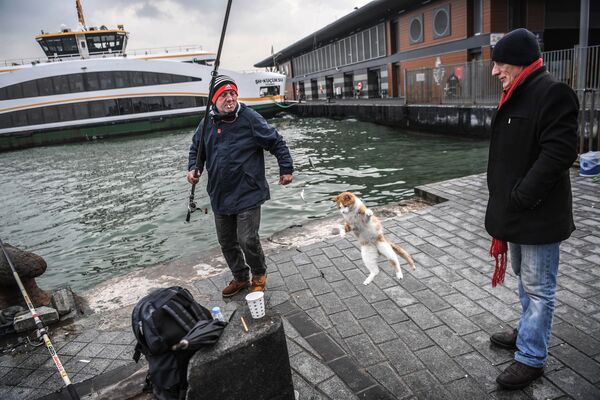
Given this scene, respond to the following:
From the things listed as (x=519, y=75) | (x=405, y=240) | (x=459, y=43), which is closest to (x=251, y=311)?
(x=519, y=75)

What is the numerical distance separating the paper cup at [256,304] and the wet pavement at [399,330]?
74 cm

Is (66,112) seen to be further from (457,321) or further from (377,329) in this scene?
(457,321)

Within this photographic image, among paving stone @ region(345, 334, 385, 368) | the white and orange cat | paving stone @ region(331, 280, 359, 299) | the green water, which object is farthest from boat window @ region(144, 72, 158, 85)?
paving stone @ region(345, 334, 385, 368)

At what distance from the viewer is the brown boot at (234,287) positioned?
4.42 meters

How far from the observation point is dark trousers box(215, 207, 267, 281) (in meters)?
4.08

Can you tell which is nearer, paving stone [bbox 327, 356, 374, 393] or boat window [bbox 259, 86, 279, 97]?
paving stone [bbox 327, 356, 374, 393]

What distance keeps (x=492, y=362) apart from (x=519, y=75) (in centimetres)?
196

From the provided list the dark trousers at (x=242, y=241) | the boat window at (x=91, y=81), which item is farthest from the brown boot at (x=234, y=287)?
the boat window at (x=91, y=81)

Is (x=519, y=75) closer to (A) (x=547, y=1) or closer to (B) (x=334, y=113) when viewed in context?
(A) (x=547, y=1)

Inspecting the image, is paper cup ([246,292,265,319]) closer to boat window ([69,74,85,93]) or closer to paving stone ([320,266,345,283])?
paving stone ([320,266,345,283])

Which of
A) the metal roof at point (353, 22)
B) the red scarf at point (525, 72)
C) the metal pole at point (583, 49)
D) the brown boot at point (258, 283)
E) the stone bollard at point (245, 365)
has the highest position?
the metal roof at point (353, 22)

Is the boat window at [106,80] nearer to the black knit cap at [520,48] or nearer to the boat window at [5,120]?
the boat window at [5,120]

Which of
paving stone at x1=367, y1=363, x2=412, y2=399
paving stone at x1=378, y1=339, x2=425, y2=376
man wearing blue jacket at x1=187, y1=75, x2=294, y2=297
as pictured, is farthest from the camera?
man wearing blue jacket at x1=187, y1=75, x2=294, y2=297

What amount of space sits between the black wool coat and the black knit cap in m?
0.10
